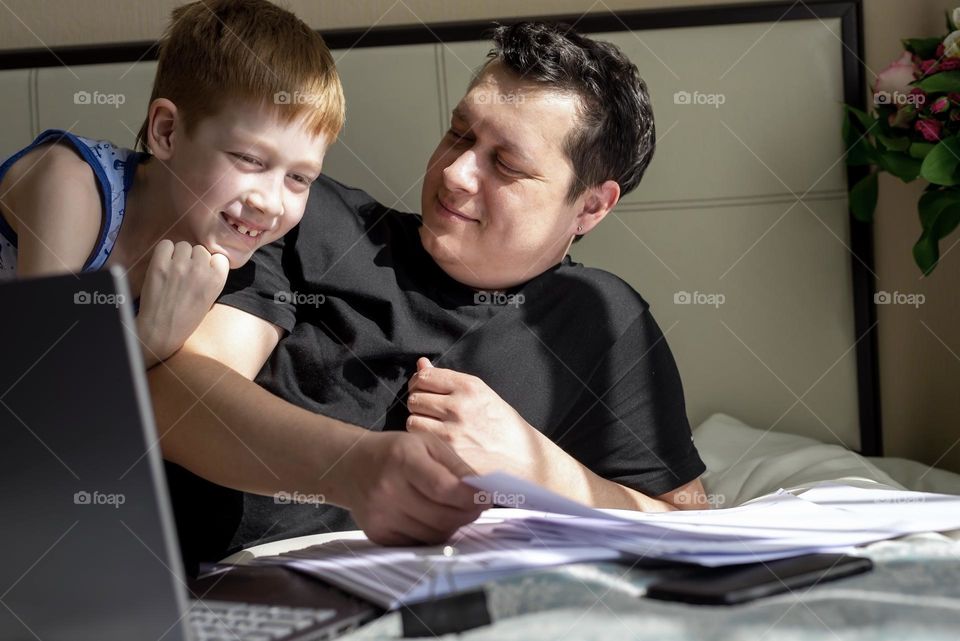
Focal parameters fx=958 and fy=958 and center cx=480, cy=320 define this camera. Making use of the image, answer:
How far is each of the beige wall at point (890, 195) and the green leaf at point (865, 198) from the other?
0.08 metres

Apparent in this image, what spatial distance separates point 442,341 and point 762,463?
663mm

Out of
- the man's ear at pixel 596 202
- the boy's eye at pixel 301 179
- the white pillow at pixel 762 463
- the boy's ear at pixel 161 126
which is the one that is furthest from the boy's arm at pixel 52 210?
the white pillow at pixel 762 463

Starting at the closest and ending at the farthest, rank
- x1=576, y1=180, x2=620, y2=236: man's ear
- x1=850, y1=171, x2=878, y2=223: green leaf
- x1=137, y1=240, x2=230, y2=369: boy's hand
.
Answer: x1=137, y1=240, x2=230, y2=369: boy's hand
x1=576, y1=180, x2=620, y2=236: man's ear
x1=850, y1=171, x2=878, y2=223: green leaf

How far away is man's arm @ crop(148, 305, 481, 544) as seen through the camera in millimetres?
785

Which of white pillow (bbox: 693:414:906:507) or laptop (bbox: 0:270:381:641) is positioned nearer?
laptop (bbox: 0:270:381:641)

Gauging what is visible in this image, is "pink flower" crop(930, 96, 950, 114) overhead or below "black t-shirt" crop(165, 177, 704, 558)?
overhead

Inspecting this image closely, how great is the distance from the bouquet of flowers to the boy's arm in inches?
54.0

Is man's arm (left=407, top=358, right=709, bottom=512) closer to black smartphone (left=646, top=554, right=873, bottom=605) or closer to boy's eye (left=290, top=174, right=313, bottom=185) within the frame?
boy's eye (left=290, top=174, right=313, bottom=185)

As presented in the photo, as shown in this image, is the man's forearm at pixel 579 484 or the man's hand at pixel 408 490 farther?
the man's forearm at pixel 579 484


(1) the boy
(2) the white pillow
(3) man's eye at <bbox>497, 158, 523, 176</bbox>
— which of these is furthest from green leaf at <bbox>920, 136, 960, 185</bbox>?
(1) the boy

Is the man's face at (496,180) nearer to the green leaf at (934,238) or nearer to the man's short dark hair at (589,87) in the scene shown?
the man's short dark hair at (589,87)

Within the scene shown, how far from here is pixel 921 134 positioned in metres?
Result: 1.77

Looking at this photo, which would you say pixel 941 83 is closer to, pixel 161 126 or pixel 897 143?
pixel 897 143

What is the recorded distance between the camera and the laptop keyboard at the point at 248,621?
63cm
